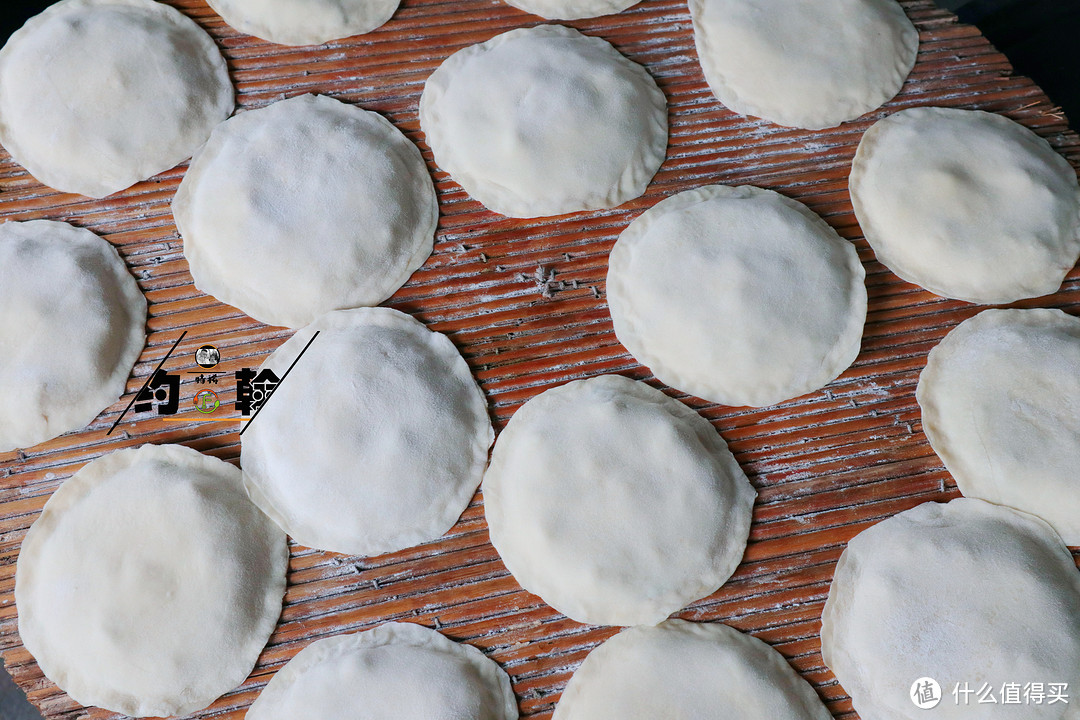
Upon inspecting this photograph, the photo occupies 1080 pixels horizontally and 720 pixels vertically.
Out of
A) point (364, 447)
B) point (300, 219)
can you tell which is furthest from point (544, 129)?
point (364, 447)

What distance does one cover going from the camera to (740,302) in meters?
1.48

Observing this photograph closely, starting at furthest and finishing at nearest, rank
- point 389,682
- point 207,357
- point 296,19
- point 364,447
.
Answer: point 296,19
point 207,357
point 364,447
point 389,682

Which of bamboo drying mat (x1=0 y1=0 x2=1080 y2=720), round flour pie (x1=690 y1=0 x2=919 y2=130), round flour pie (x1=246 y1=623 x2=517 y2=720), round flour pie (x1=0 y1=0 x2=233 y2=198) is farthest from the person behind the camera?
round flour pie (x1=690 y1=0 x2=919 y2=130)

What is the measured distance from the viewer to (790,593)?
54.9 inches

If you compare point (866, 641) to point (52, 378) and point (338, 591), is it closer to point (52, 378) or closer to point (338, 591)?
point (338, 591)

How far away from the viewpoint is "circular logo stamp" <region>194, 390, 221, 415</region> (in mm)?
1471

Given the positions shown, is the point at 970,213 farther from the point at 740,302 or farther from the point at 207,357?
the point at 207,357

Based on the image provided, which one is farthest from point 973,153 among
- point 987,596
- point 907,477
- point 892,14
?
point 987,596

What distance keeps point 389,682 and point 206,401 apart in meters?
0.65

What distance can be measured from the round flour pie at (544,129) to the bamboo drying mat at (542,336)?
0.16ft

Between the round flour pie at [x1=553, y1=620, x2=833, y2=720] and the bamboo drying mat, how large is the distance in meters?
0.04
